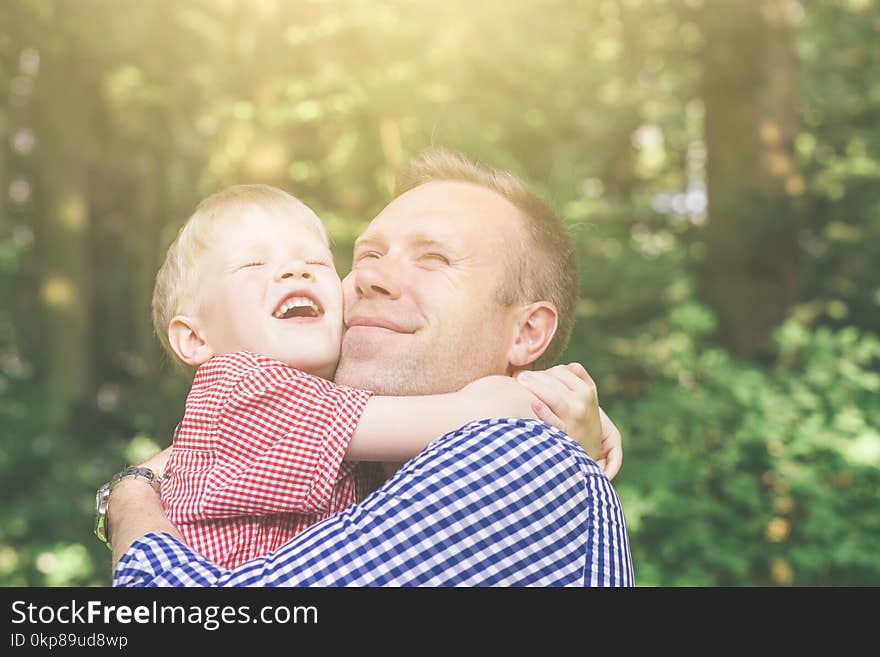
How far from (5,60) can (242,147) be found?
4071mm

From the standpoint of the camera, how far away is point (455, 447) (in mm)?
1941

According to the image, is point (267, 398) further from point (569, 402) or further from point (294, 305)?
point (569, 402)

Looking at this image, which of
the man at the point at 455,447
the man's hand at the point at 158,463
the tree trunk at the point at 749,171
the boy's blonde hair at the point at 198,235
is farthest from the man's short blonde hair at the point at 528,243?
the tree trunk at the point at 749,171

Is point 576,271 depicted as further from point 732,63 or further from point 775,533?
point 732,63

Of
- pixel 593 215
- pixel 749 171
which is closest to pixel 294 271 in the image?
pixel 749 171

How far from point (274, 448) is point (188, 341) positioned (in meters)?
0.54

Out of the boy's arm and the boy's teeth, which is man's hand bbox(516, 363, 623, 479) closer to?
the boy's arm

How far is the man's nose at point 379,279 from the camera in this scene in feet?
8.04

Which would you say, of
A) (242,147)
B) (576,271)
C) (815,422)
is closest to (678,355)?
(815,422)

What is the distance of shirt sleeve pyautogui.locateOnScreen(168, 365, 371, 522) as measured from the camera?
200 cm

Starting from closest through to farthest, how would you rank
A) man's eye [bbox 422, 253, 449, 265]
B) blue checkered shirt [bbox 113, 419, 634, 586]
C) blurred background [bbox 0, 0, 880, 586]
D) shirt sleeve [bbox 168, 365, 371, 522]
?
1. blue checkered shirt [bbox 113, 419, 634, 586]
2. shirt sleeve [bbox 168, 365, 371, 522]
3. man's eye [bbox 422, 253, 449, 265]
4. blurred background [bbox 0, 0, 880, 586]

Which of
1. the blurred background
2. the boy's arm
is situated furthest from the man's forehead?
the blurred background

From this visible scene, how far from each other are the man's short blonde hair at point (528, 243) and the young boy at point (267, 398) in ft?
1.47

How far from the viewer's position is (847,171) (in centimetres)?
842
